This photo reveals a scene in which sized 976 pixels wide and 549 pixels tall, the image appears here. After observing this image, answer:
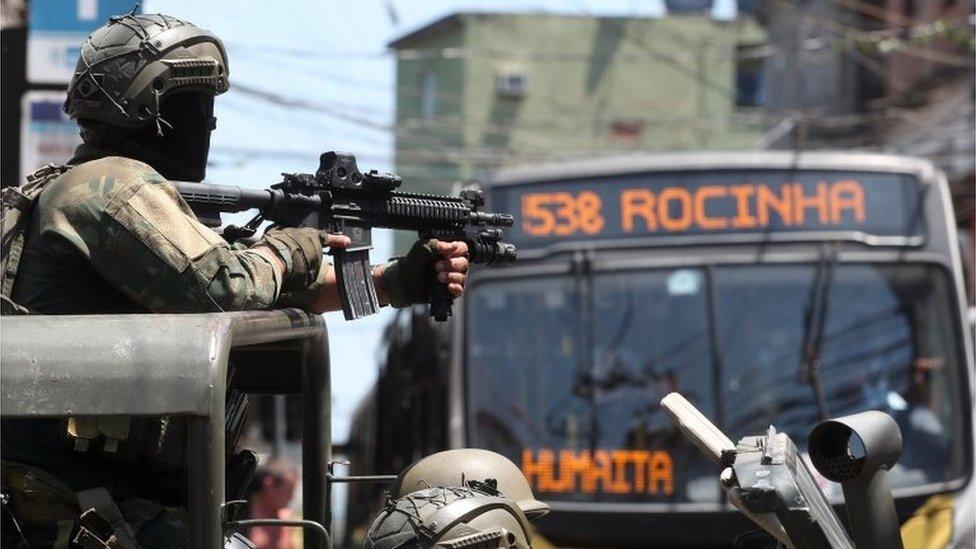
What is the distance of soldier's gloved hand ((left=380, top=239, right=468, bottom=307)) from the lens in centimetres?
384

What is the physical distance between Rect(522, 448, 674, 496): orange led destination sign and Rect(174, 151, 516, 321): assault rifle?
5707mm

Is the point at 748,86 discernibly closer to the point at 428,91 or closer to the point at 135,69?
the point at 428,91

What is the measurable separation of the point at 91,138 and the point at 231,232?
39cm

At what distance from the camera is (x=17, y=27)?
7.51 metres

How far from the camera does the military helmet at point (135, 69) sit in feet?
10.9

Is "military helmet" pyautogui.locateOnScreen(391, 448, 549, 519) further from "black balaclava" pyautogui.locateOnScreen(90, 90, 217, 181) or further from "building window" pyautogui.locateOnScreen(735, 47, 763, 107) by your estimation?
"building window" pyautogui.locateOnScreen(735, 47, 763, 107)

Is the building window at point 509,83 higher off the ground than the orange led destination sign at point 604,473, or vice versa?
the building window at point 509,83

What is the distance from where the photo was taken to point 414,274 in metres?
3.86

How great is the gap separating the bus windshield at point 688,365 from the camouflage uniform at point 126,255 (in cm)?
661

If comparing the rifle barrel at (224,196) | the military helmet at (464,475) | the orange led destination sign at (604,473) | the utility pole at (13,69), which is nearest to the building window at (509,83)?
the orange led destination sign at (604,473)

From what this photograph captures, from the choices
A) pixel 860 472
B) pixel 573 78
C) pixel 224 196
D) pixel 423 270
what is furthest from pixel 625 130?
pixel 860 472

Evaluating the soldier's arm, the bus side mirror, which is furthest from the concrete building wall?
the bus side mirror

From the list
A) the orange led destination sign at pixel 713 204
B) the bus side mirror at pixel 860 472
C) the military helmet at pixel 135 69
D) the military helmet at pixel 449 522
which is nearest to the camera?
the bus side mirror at pixel 860 472

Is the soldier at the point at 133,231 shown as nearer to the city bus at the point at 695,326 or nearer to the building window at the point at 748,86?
the city bus at the point at 695,326
